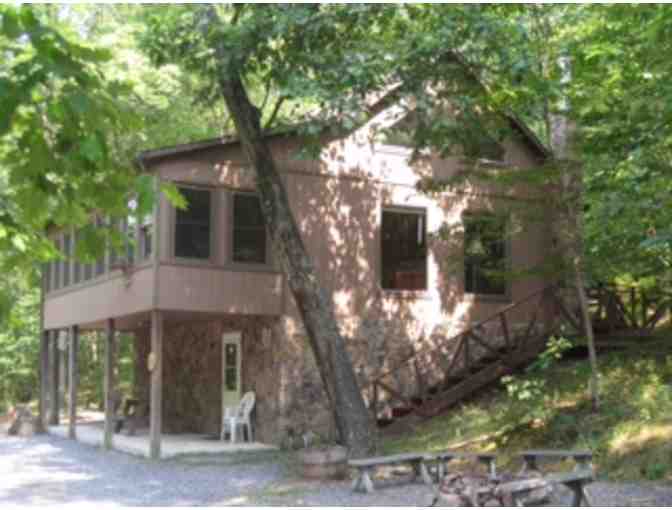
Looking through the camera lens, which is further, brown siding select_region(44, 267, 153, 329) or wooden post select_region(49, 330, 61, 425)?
wooden post select_region(49, 330, 61, 425)

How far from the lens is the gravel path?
9704mm

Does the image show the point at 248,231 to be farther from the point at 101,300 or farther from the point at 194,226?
the point at 101,300

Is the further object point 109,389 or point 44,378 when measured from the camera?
point 44,378

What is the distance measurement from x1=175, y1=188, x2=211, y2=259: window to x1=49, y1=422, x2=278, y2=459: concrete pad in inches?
133

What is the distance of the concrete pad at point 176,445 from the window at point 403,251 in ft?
14.2

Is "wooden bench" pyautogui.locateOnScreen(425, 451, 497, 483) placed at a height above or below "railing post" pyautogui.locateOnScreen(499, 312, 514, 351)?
below

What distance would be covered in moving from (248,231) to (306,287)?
339 centimetres

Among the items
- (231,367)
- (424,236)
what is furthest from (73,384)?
(424,236)

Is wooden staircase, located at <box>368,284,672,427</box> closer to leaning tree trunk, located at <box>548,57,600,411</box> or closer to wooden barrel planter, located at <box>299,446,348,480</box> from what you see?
leaning tree trunk, located at <box>548,57,600,411</box>

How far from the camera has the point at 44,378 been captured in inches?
819

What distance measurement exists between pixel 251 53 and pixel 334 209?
5.09m

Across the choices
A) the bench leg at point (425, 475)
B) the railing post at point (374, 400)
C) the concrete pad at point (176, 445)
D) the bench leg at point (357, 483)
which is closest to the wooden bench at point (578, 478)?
the bench leg at point (425, 475)

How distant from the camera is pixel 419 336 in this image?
17.0 meters

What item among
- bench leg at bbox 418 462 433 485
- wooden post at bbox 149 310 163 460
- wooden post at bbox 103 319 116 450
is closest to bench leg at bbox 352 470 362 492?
bench leg at bbox 418 462 433 485
